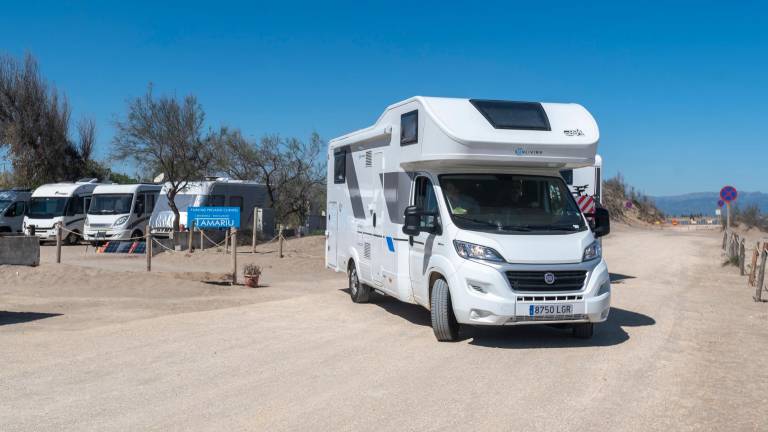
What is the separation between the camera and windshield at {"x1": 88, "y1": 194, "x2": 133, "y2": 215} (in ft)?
98.1

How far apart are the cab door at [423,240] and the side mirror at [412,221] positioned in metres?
0.10

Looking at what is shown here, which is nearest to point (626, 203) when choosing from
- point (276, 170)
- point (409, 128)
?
point (276, 170)

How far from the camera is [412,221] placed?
9.55m

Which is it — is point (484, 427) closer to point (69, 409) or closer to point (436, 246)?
point (69, 409)

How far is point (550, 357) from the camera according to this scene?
8.23 meters

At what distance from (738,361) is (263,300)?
8878 millimetres

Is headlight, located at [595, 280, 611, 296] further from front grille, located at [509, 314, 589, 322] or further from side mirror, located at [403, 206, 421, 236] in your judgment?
side mirror, located at [403, 206, 421, 236]

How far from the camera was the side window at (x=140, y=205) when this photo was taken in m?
30.3

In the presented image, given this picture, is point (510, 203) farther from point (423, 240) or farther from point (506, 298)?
point (506, 298)

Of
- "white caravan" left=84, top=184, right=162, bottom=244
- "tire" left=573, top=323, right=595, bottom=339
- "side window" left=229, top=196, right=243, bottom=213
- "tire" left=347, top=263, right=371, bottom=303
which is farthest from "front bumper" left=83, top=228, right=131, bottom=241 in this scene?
"tire" left=573, top=323, right=595, bottom=339

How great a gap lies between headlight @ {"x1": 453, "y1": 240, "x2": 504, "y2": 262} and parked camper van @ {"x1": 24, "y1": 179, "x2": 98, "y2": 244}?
25761 mm

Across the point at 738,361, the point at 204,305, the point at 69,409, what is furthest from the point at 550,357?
the point at 204,305

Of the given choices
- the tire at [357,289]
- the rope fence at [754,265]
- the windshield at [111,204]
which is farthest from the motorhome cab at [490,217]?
the windshield at [111,204]

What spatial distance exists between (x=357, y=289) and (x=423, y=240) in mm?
3364
